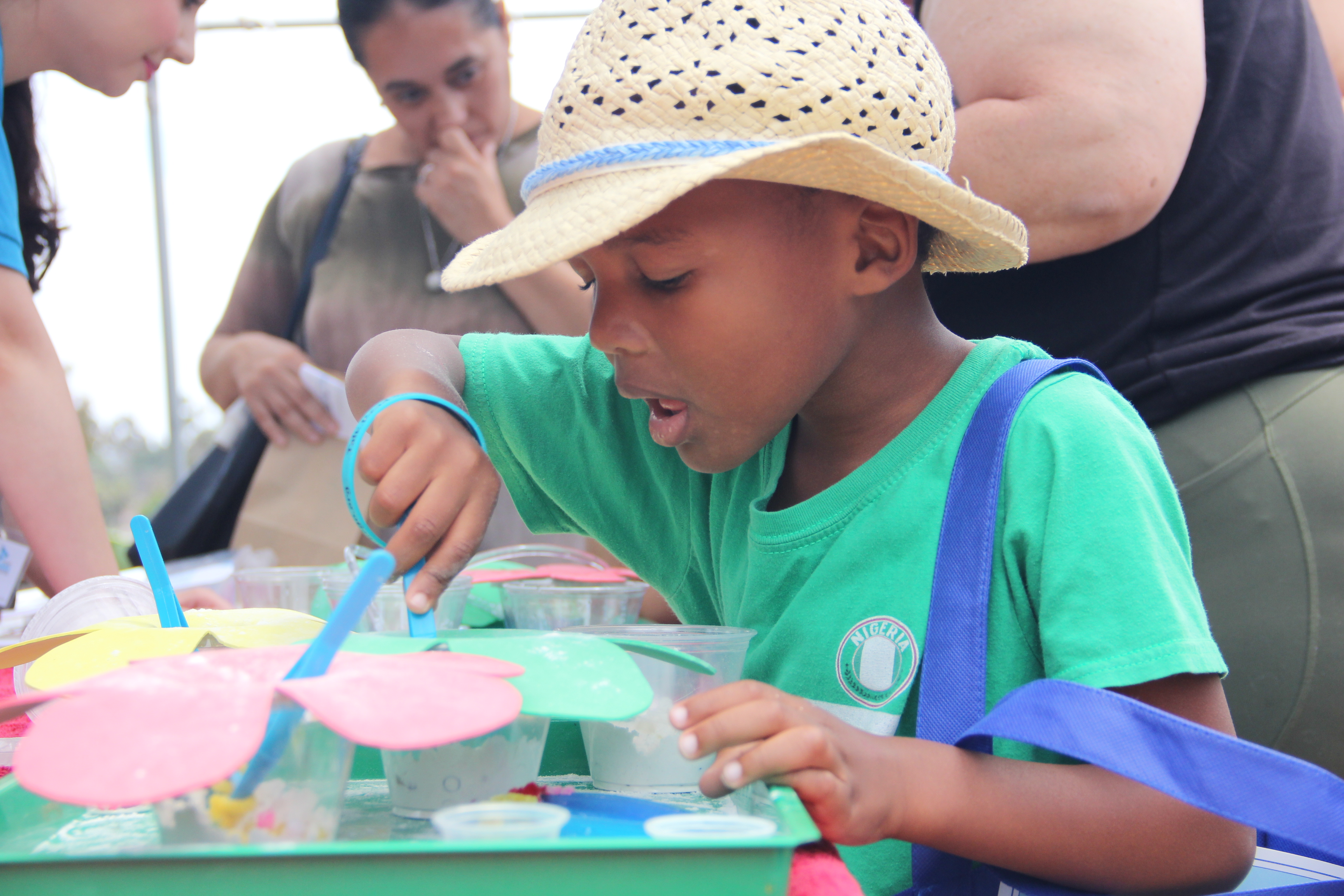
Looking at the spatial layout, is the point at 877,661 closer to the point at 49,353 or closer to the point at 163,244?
the point at 49,353

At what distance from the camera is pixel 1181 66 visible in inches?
42.9

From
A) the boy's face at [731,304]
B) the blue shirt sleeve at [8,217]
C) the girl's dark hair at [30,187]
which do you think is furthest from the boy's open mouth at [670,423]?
the girl's dark hair at [30,187]

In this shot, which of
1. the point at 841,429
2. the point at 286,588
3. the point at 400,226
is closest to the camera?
the point at 841,429

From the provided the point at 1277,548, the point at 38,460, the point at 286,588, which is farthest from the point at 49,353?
the point at 1277,548

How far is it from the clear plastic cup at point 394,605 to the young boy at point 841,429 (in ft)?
0.63

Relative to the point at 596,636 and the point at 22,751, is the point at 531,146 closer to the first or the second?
the point at 596,636

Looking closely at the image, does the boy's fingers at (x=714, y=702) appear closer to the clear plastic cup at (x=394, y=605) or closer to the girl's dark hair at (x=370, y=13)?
the clear plastic cup at (x=394, y=605)

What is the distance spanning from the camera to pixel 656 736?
2.06ft

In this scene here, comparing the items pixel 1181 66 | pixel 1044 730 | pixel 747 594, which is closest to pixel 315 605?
pixel 747 594

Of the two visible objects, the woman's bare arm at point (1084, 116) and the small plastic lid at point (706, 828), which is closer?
the small plastic lid at point (706, 828)

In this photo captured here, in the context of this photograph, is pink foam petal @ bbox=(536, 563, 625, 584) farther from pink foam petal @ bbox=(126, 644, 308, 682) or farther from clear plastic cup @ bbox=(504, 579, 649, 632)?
pink foam petal @ bbox=(126, 644, 308, 682)

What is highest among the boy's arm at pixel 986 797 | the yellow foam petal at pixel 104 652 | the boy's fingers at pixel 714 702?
the yellow foam petal at pixel 104 652

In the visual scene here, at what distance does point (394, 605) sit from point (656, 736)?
1.60 ft

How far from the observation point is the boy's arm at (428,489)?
743mm
